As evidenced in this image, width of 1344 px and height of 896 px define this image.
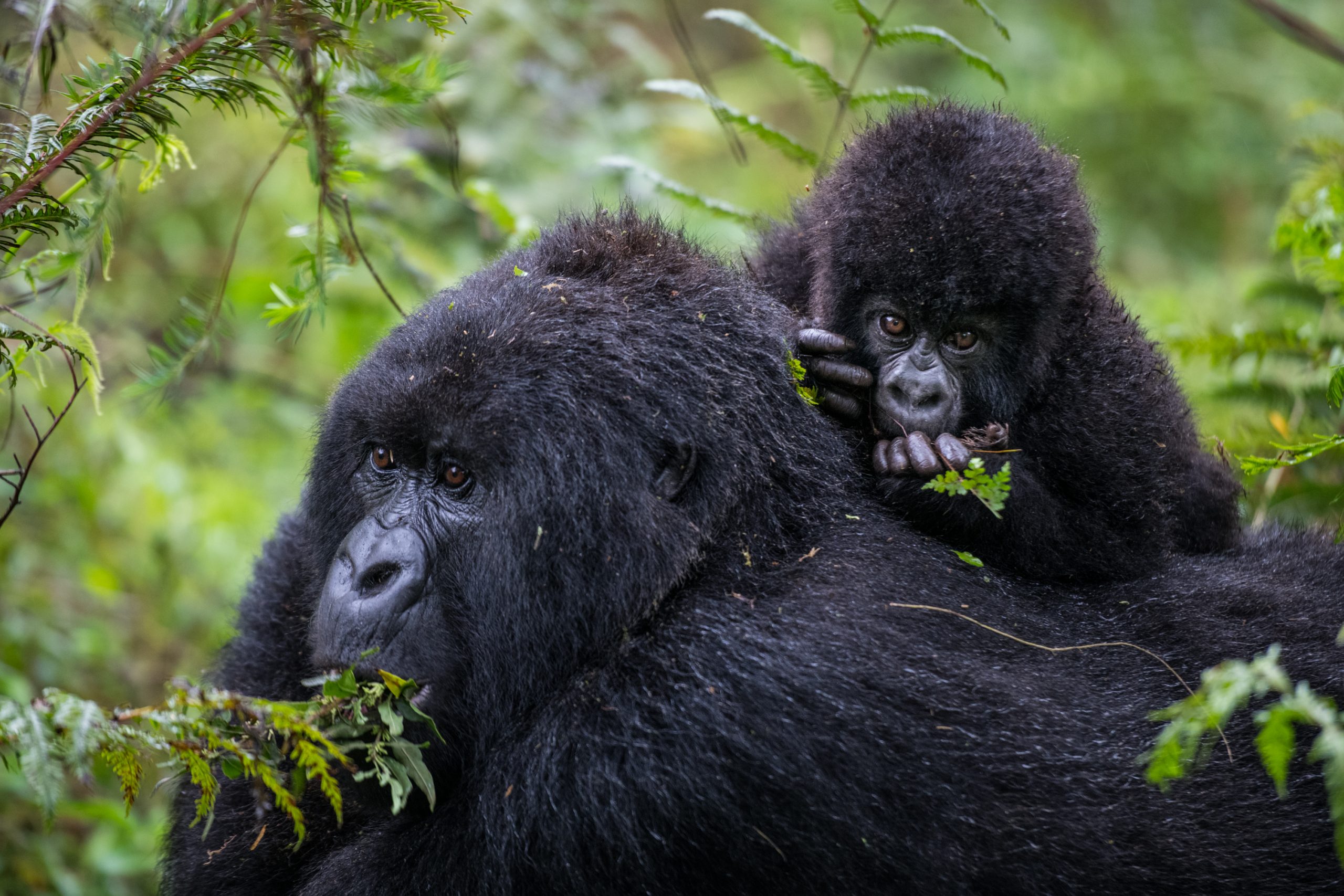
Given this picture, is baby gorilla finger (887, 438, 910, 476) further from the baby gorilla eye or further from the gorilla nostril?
the gorilla nostril

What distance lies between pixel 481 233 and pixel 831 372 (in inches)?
116

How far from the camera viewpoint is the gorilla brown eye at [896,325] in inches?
121

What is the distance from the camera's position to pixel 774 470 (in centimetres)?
261

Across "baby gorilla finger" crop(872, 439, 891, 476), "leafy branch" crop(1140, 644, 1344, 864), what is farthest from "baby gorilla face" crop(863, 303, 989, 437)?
"leafy branch" crop(1140, 644, 1344, 864)

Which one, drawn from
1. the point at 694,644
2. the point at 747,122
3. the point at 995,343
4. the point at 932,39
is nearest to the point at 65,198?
the point at 694,644

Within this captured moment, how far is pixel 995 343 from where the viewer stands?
3.10 meters

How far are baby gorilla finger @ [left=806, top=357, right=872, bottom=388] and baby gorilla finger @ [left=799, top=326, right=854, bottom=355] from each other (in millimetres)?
27

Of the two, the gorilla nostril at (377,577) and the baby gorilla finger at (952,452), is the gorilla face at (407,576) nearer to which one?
the gorilla nostril at (377,577)

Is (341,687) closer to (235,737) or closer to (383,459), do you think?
(235,737)

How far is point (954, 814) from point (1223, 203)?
26.8 feet

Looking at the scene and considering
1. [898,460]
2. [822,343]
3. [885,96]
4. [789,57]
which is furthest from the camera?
[885,96]

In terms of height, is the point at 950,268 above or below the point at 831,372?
above

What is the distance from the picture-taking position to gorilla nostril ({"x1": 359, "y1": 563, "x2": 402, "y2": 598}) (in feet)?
7.78

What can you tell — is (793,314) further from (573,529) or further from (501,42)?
(501,42)
